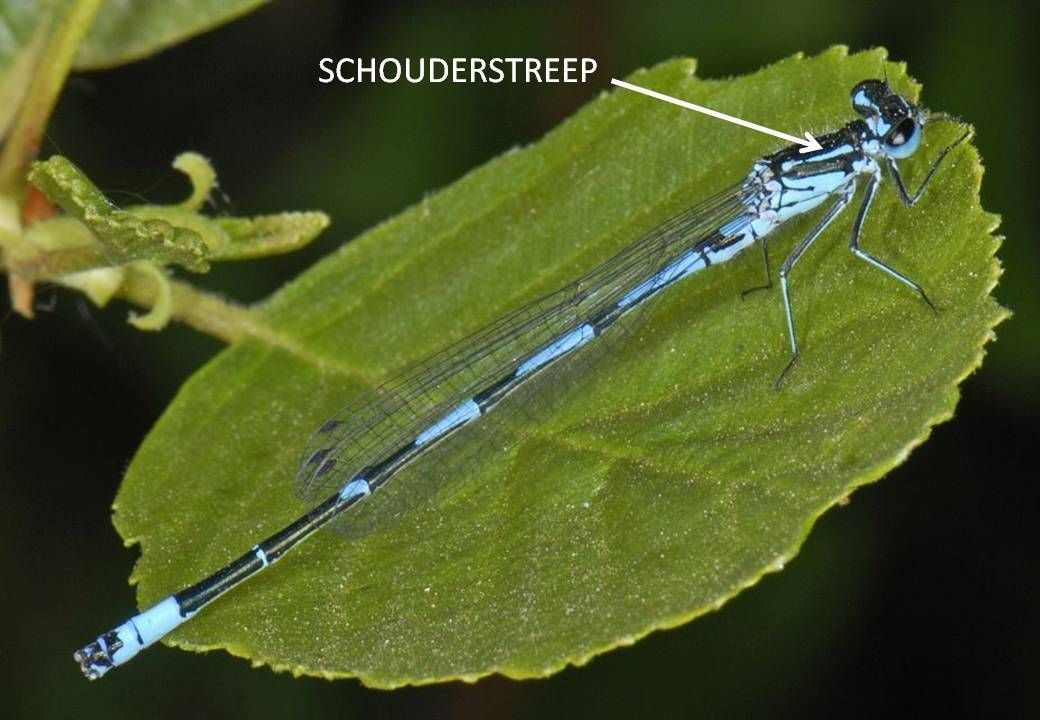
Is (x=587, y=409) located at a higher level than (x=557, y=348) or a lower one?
lower

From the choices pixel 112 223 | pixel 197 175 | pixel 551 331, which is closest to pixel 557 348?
pixel 551 331

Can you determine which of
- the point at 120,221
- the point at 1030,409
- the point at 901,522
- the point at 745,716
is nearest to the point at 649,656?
the point at 745,716

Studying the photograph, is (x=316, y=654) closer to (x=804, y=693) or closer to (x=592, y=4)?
(x=804, y=693)

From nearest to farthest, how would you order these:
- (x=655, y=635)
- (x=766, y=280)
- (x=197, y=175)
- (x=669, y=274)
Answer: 1. (x=197, y=175)
2. (x=766, y=280)
3. (x=669, y=274)
4. (x=655, y=635)

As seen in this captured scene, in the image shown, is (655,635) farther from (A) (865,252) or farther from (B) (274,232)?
(B) (274,232)

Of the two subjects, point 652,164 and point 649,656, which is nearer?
point 652,164

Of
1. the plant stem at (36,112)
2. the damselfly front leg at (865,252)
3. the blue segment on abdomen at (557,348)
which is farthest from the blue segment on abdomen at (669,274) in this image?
the plant stem at (36,112)
